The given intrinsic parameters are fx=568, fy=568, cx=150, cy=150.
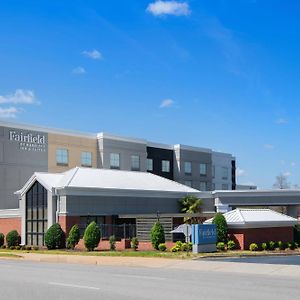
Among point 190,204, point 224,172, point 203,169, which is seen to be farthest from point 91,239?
point 224,172

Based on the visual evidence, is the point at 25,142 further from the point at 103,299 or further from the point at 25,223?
the point at 103,299

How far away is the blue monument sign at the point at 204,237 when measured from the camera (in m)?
34.0

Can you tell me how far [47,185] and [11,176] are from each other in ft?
42.5

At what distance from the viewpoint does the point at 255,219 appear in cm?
4084

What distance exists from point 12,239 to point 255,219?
20.6m

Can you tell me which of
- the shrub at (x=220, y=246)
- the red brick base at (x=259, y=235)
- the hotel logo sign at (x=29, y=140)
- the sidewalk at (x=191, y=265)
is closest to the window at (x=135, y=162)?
the hotel logo sign at (x=29, y=140)

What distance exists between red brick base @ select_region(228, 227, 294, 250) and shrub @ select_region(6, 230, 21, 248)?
18.8m

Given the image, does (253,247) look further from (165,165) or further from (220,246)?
(165,165)

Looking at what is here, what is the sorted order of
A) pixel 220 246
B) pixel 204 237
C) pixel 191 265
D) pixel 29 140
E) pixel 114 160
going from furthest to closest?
pixel 114 160 < pixel 29 140 < pixel 220 246 < pixel 204 237 < pixel 191 265

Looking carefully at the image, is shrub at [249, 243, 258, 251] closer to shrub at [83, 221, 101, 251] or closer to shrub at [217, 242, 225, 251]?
shrub at [217, 242, 225, 251]

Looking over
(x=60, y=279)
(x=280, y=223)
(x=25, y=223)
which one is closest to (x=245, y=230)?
(x=280, y=223)

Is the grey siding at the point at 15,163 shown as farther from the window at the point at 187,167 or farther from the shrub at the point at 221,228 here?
the shrub at the point at 221,228

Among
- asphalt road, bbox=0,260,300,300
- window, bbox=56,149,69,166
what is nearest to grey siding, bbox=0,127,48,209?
window, bbox=56,149,69,166

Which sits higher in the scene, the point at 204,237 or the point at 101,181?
the point at 101,181
